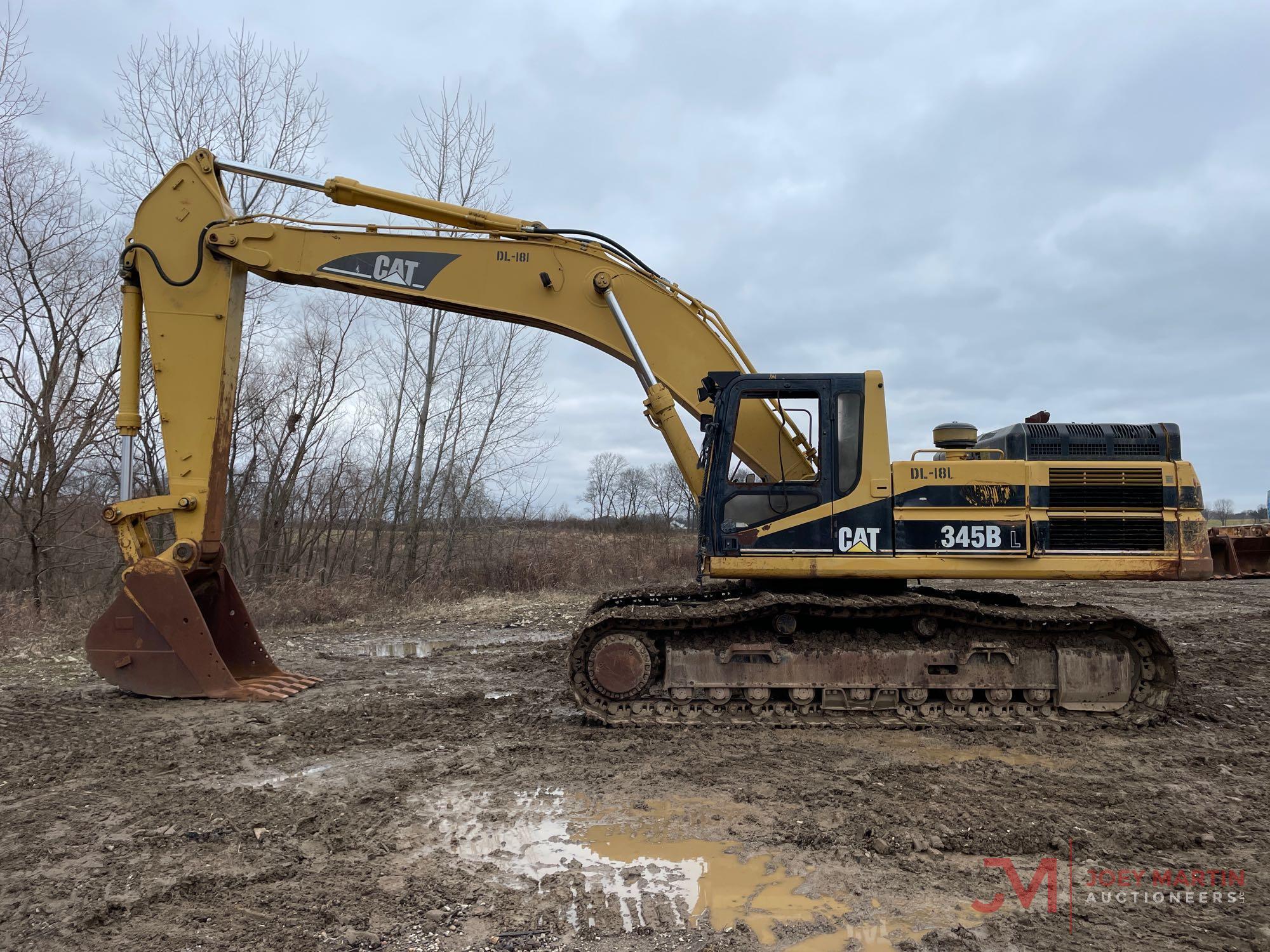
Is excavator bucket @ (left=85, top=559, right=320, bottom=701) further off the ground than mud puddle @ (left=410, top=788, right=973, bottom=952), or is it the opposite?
excavator bucket @ (left=85, top=559, right=320, bottom=701)

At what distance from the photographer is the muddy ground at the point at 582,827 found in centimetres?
342

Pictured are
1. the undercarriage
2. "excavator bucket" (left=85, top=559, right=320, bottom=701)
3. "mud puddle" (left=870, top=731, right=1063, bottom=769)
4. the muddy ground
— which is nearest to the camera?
the muddy ground

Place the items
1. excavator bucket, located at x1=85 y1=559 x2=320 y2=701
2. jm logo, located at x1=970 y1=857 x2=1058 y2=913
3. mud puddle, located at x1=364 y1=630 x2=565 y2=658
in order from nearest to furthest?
jm logo, located at x1=970 y1=857 x2=1058 y2=913, excavator bucket, located at x1=85 y1=559 x2=320 y2=701, mud puddle, located at x1=364 y1=630 x2=565 y2=658

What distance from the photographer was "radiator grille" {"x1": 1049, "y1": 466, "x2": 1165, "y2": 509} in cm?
647

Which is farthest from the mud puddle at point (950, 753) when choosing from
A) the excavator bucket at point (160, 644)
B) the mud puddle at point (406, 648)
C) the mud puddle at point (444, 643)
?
the mud puddle at point (406, 648)

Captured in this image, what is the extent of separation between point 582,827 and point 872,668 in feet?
9.93

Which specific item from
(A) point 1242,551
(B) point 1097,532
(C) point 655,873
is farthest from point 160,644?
(A) point 1242,551

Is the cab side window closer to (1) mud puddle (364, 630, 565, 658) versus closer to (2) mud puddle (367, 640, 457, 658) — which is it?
(1) mud puddle (364, 630, 565, 658)

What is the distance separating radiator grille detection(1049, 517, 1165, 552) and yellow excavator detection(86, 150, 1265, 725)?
0.06 feet

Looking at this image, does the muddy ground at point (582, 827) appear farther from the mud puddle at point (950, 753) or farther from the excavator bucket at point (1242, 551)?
the excavator bucket at point (1242, 551)

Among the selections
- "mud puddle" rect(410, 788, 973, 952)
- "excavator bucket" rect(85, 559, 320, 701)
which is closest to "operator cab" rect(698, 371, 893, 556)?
"mud puddle" rect(410, 788, 973, 952)

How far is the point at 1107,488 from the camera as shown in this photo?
649 cm

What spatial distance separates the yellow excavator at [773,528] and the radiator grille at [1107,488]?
2cm

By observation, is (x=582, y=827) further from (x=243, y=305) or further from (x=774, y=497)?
(x=243, y=305)
